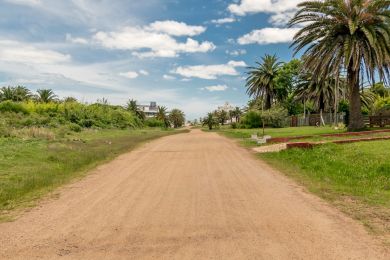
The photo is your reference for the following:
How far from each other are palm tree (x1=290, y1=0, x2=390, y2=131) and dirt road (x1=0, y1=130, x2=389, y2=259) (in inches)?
690

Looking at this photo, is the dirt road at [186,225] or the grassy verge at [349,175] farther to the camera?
the grassy verge at [349,175]

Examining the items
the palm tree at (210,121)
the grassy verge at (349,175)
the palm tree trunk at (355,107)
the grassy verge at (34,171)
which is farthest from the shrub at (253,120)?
the grassy verge at (34,171)

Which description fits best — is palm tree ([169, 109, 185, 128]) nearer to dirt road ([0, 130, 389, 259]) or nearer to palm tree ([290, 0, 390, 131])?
palm tree ([290, 0, 390, 131])

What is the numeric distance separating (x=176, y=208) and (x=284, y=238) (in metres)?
2.72

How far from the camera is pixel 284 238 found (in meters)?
5.84

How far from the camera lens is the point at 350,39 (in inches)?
1004

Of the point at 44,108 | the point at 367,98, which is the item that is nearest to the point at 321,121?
the point at 367,98

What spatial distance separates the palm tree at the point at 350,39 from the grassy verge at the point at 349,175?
10574mm

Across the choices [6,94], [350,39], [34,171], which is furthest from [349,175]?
[6,94]

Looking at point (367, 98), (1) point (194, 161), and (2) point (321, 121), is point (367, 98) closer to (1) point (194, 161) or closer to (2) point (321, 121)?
(2) point (321, 121)

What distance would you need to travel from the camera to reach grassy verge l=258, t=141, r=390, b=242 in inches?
295

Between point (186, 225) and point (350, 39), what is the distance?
22.8m

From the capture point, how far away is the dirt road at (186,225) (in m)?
5.34

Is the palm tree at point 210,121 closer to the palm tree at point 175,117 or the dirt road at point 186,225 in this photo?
the palm tree at point 175,117
